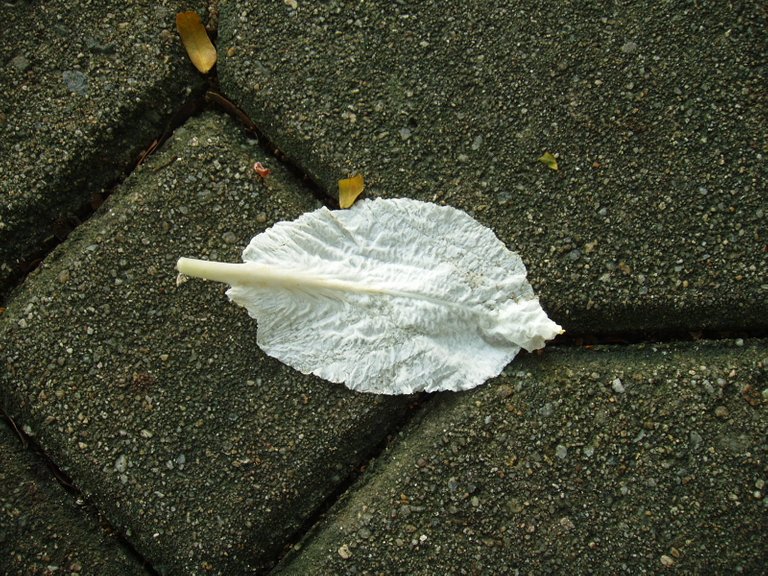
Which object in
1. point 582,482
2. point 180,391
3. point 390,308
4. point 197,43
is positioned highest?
point 197,43

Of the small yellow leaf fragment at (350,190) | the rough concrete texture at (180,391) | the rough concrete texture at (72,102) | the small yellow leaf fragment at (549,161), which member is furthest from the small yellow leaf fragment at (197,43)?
the small yellow leaf fragment at (549,161)

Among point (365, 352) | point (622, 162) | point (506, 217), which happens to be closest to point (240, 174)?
point (365, 352)

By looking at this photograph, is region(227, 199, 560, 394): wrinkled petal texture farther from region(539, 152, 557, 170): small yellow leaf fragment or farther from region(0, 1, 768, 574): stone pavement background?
region(539, 152, 557, 170): small yellow leaf fragment

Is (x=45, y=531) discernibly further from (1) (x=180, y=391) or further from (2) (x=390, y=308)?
(2) (x=390, y=308)

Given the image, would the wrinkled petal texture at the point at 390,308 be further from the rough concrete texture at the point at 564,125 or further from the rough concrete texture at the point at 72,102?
the rough concrete texture at the point at 72,102

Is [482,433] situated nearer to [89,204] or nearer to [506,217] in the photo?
[506,217]

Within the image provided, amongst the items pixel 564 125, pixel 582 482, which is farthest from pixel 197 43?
pixel 582 482
